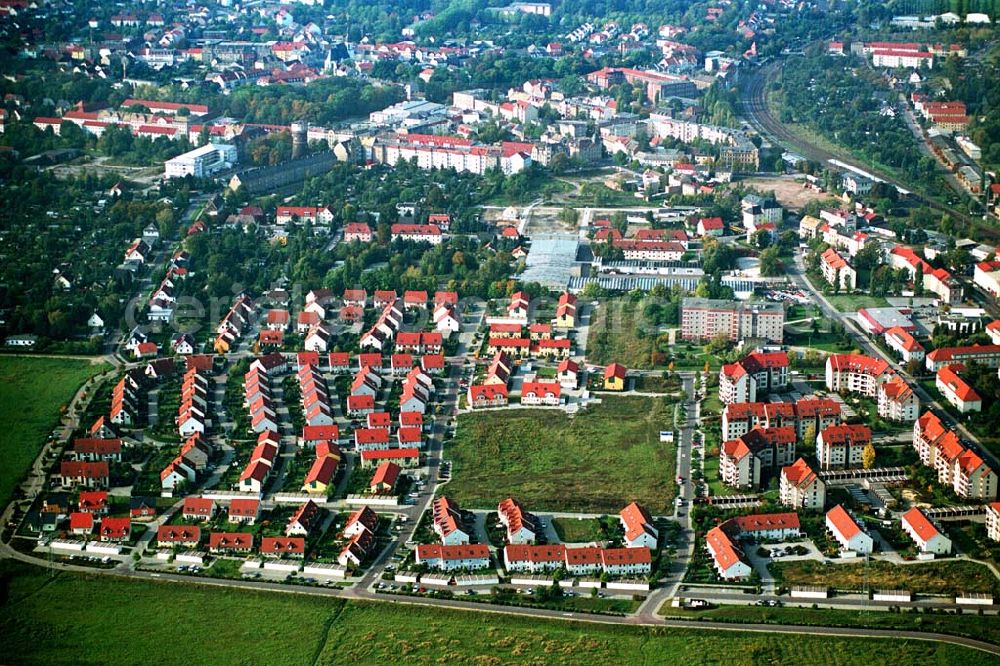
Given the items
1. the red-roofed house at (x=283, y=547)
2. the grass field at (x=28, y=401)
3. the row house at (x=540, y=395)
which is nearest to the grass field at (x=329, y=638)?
the red-roofed house at (x=283, y=547)

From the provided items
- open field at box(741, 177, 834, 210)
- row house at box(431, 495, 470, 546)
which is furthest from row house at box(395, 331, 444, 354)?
open field at box(741, 177, 834, 210)

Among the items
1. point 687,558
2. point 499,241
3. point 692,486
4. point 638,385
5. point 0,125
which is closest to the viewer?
point 687,558

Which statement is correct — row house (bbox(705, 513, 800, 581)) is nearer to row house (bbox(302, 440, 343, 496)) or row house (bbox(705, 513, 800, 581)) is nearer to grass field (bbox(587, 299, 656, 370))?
row house (bbox(302, 440, 343, 496))

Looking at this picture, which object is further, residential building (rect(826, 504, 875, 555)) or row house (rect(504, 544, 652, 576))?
residential building (rect(826, 504, 875, 555))

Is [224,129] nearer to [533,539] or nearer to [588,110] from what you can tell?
[588,110]

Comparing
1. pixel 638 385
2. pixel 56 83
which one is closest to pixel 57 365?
pixel 638 385

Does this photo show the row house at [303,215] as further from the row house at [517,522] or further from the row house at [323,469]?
the row house at [517,522]
